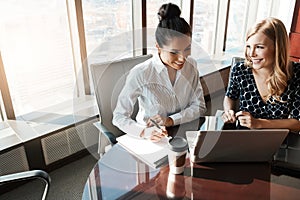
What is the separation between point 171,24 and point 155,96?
1.21ft

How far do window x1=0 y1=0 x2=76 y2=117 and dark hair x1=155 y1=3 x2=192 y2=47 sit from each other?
1025 mm

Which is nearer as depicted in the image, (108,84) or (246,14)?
(108,84)

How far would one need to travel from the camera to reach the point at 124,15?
7.59 feet

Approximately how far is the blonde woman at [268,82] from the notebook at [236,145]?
259 millimetres

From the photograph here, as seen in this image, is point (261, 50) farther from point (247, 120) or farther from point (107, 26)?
point (107, 26)

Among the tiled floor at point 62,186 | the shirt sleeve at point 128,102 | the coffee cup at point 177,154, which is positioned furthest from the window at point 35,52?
the coffee cup at point 177,154

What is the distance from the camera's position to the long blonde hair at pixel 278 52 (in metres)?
1.27

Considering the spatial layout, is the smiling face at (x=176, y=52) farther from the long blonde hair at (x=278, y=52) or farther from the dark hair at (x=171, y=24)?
the long blonde hair at (x=278, y=52)

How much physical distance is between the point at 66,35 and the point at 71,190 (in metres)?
1.14

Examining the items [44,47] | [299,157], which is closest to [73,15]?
[44,47]

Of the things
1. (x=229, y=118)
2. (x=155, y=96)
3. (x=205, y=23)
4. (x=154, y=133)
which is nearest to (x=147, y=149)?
(x=154, y=133)

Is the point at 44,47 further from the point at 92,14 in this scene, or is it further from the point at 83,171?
the point at 83,171

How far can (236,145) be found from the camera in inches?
39.6

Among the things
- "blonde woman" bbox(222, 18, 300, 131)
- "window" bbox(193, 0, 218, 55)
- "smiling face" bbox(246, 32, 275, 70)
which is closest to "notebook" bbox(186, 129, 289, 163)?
"blonde woman" bbox(222, 18, 300, 131)
